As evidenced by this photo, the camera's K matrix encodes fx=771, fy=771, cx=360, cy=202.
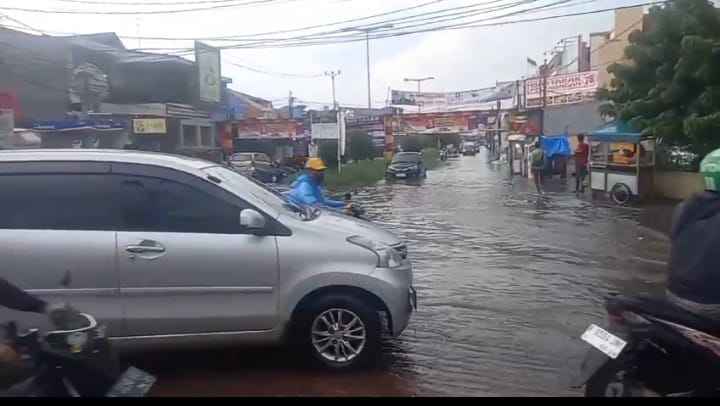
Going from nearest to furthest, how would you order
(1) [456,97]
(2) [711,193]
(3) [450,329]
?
(2) [711,193] → (3) [450,329] → (1) [456,97]

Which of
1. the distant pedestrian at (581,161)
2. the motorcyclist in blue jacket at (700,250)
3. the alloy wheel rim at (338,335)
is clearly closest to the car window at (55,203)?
the alloy wheel rim at (338,335)

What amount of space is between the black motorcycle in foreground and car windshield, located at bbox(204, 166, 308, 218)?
267 cm

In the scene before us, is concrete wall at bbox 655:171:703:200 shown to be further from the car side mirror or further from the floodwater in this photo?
the car side mirror

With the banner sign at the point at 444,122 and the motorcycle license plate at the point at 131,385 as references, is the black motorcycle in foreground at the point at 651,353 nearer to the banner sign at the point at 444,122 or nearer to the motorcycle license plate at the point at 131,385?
the motorcycle license plate at the point at 131,385

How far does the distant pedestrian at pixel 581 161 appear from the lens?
77.4 ft

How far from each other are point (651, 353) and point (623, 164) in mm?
17368

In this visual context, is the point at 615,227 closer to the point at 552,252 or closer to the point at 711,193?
the point at 552,252

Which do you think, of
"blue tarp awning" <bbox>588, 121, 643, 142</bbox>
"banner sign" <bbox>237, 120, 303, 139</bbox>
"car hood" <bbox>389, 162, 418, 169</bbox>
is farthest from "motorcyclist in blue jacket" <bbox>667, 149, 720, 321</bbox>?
"banner sign" <bbox>237, 120, 303, 139</bbox>

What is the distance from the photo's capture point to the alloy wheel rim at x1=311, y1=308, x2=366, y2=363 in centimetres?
568

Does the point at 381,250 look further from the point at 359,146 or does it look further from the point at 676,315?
the point at 359,146

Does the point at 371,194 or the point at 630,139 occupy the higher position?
the point at 630,139
